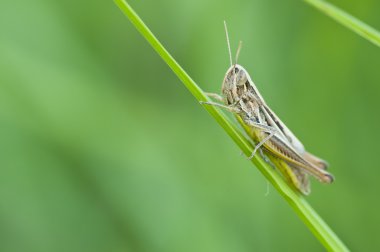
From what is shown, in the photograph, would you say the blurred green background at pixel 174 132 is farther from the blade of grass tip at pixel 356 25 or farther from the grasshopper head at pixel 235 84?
the blade of grass tip at pixel 356 25

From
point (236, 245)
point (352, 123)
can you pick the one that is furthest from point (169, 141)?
point (352, 123)

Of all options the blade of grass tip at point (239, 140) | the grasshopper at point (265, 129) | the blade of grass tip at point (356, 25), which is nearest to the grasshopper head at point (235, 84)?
the grasshopper at point (265, 129)

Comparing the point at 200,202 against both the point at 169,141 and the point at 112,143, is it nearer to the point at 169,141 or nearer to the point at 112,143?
the point at 169,141

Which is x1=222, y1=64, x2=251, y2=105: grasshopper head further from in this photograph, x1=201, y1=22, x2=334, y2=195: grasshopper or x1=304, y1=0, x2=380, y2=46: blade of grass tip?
x1=304, y1=0, x2=380, y2=46: blade of grass tip

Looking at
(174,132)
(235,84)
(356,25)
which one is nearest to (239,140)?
(235,84)

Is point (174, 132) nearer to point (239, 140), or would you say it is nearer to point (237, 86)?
point (237, 86)
